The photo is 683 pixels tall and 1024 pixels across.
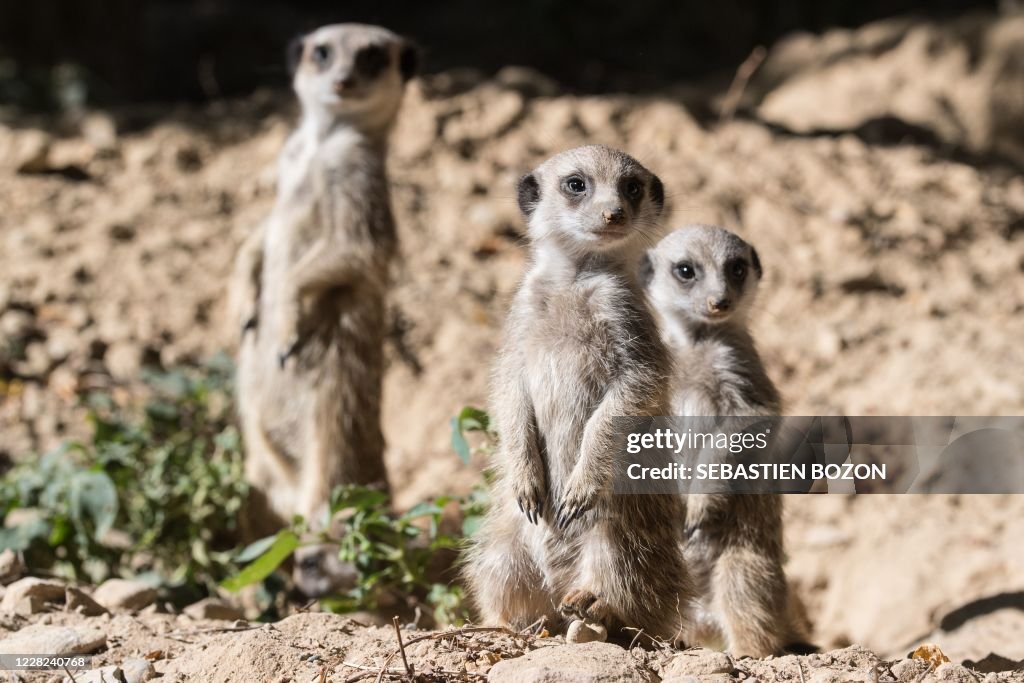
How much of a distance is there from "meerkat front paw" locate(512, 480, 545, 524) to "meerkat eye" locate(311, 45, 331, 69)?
83.4 inches

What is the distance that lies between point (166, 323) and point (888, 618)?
2.96 m

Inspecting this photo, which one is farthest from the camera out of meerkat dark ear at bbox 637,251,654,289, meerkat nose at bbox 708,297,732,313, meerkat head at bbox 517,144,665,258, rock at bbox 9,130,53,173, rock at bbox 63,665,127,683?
rock at bbox 9,130,53,173

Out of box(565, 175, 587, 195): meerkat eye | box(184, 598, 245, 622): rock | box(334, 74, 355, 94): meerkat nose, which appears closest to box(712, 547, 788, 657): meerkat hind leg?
box(565, 175, 587, 195): meerkat eye

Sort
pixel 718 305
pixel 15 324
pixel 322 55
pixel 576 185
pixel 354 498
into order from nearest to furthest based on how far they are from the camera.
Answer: pixel 576 185, pixel 718 305, pixel 354 498, pixel 322 55, pixel 15 324

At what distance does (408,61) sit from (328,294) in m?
0.90

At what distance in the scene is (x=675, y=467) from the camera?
2820mm

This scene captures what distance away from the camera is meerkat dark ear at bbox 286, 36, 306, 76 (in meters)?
4.48

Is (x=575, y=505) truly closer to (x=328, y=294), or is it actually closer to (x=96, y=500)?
(x=96, y=500)

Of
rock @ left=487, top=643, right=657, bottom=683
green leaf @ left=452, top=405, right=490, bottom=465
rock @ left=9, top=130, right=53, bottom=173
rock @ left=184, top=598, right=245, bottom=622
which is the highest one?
rock @ left=9, top=130, right=53, bottom=173

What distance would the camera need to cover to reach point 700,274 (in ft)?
10.8

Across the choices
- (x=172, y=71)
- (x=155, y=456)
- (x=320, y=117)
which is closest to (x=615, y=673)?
(x=155, y=456)

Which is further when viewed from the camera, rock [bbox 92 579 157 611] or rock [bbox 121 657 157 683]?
rock [bbox 92 579 157 611]

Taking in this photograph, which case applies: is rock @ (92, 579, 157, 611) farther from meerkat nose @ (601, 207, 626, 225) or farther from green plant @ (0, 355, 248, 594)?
meerkat nose @ (601, 207, 626, 225)

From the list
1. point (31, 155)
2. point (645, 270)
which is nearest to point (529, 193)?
point (645, 270)
